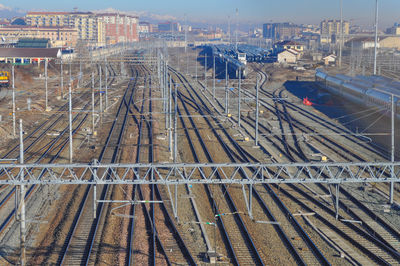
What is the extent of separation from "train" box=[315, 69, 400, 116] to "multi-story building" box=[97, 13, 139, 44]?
3166 inches

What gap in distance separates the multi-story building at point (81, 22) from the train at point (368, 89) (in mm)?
72863

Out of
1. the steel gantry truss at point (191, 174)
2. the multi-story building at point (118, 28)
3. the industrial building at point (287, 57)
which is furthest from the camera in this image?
the multi-story building at point (118, 28)

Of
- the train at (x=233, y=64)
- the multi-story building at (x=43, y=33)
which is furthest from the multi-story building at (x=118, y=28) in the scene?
the train at (x=233, y=64)

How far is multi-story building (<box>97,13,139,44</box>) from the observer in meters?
118

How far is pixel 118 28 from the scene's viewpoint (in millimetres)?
124000

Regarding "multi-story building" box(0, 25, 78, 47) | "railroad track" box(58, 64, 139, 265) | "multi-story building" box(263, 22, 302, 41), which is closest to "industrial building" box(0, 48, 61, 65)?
"multi-story building" box(0, 25, 78, 47)

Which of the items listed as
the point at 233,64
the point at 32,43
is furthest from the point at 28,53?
the point at 233,64

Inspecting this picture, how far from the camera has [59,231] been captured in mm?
13102

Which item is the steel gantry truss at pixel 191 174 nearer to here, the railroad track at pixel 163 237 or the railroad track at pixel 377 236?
the railroad track at pixel 163 237

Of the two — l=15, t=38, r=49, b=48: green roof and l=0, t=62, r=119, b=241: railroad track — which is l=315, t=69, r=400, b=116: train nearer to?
l=0, t=62, r=119, b=241: railroad track

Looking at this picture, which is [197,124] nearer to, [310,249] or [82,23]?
[310,249]

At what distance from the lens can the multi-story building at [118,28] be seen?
117938mm

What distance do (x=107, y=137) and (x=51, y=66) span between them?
31.8 m

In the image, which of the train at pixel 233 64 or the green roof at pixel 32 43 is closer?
the train at pixel 233 64
